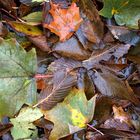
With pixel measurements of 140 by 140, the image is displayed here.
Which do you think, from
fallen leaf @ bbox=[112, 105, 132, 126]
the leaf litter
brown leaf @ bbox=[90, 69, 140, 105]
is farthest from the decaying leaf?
fallen leaf @ bbox=[112, 105, 132, 126]

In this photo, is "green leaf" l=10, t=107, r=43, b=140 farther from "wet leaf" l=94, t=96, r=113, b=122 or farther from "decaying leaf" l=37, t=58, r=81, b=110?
"wet leaf" l=94, t=96, r=113, b=122

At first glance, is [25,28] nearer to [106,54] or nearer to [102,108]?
[106,54]

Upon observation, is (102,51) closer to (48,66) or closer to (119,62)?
(119,62)

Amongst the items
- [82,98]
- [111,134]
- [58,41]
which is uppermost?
[58,41]

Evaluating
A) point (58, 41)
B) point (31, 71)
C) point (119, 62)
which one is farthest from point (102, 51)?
point (31, 71)

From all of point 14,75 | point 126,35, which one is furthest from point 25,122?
point 126,35

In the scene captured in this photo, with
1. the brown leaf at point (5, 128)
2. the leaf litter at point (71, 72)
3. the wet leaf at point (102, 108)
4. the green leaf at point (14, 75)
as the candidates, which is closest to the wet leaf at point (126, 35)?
the leaf litter at point (71, 72)

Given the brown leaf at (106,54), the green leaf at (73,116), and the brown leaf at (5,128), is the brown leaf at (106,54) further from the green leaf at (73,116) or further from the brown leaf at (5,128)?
the brown leaf at (5,128)
